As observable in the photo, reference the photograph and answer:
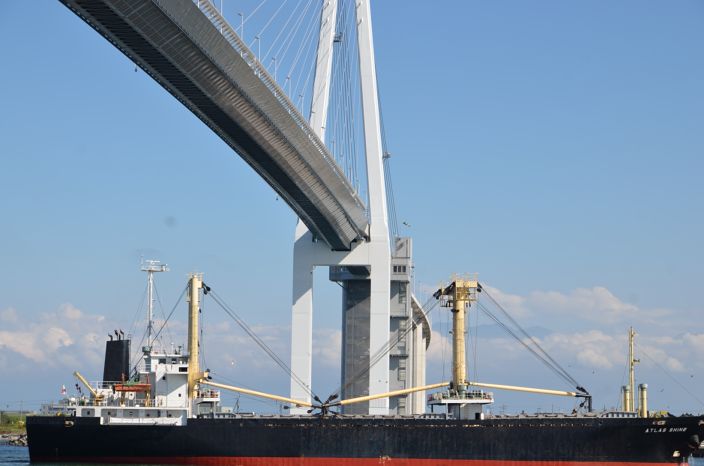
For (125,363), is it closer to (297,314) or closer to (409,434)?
(297,314)

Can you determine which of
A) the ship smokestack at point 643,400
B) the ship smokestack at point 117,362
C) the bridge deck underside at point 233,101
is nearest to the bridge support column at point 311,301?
the bridge deck underside at point 233,101

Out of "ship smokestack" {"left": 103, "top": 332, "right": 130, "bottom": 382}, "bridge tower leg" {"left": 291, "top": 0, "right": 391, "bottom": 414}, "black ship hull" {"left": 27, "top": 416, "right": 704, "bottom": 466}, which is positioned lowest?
"black ship hull" {"left": 27, "top": 416, "right": 704, "bottom": 466}

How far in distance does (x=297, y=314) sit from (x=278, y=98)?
17849mm

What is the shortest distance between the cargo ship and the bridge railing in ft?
26.1

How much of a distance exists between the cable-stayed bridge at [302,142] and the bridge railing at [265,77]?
0.15 ft

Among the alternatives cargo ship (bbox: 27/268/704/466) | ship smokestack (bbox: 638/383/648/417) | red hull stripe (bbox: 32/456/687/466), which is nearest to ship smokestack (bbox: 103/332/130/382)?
cargo ship (bbox: 27/268/704/466)

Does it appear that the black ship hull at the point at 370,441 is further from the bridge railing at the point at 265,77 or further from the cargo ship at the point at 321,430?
the bridge railing at the point at 265,77

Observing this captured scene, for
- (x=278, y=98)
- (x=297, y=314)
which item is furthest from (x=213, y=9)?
(x=297, y=314)

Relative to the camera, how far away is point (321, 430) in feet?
158

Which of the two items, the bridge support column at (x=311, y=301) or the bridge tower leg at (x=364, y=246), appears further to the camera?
the bridge tower leg at (x=364, y=246)

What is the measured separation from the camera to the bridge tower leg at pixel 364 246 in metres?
55.6

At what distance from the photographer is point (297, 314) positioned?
56.0 metres

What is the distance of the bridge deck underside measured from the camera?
30328 millimetres

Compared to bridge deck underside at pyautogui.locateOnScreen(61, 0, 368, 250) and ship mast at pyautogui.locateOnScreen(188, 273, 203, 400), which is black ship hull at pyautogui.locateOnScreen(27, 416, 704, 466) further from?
bridge deck underside at pyautogui.locateOnScreen(61, 0, 368, 250)
